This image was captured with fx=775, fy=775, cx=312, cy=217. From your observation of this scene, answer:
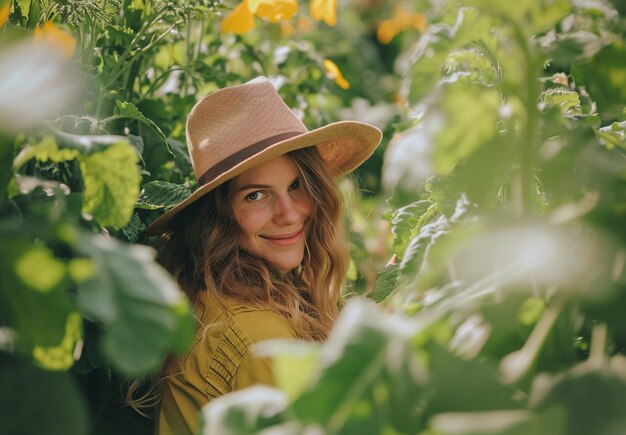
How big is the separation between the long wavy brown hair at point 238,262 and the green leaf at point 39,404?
0.84 m

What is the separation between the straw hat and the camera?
1.51m

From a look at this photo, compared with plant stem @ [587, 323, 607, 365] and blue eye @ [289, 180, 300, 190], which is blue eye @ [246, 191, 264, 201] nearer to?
blue eye @ [289, 180, 300, 190]

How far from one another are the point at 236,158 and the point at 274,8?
42 centimetres

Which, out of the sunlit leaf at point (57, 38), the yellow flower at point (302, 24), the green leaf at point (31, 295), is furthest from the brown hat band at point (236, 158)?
the yellow flower at point (302, 24)

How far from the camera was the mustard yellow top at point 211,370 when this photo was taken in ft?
4.43

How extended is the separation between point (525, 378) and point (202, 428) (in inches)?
10.5

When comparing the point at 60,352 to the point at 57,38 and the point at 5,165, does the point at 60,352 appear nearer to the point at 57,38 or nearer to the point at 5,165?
the point at 5,165

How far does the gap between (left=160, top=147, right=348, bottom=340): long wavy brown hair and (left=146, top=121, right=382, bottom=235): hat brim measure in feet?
0.16

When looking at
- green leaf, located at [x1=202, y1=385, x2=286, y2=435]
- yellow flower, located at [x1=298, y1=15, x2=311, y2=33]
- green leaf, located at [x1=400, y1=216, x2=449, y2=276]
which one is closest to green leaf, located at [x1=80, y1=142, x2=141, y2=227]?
green leaf, located at [x1=202, y1=385, x2=286, y2=435]

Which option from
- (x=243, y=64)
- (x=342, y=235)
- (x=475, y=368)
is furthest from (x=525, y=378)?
(x=243, y=64)

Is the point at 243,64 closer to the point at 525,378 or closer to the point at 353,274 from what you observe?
the point at 353,274

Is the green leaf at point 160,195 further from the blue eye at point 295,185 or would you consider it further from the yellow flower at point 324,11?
the yellow flower at point 324,11

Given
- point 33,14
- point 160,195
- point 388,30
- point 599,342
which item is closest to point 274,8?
point 160,195

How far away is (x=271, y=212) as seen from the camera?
63.9 inches
